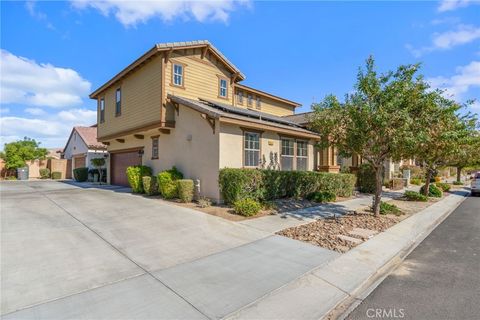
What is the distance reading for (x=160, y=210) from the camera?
957 centimetres

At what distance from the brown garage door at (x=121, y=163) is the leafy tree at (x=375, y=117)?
12.0 metres

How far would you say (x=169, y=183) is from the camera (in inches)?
468

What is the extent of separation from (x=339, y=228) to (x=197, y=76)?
10648 mm

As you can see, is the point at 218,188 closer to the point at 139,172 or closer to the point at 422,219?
the point at 139,172

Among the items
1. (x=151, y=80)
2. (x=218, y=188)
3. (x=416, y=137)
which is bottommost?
(x=218, y=188)

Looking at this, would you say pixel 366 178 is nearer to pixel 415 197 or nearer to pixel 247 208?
pixel 415 197

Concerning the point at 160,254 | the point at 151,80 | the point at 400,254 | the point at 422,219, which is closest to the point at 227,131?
the point at 151,80

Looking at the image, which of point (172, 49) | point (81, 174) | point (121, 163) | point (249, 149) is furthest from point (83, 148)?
point (249, 149)

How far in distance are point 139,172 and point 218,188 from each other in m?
5.82

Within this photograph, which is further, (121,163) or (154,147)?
(121,163)

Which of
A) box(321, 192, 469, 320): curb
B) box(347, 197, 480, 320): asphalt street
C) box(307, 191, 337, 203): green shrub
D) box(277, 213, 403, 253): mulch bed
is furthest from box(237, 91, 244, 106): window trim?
box(347, 197, 480, 320): asphalt street

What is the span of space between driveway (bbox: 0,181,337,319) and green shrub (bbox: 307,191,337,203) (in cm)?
585

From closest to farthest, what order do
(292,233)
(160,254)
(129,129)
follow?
1. (160,254)
2. (292,233)
3. (129,129)

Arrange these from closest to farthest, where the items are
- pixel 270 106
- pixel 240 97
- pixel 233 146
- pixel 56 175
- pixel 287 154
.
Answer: pixel 233 146
pixel 287 154
pixel 240 97
pixel 270 106
pixel 56 175
